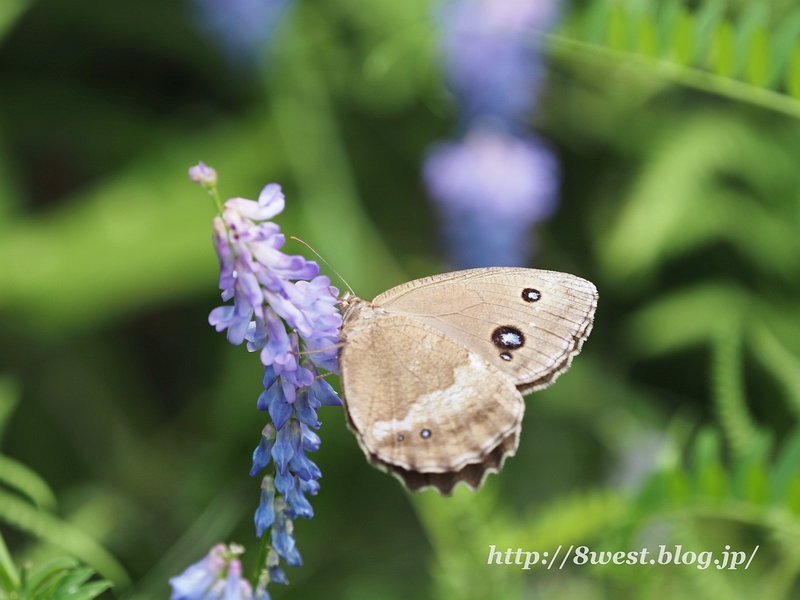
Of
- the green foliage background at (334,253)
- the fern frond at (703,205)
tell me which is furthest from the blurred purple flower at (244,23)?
the fern frond at (703,205)

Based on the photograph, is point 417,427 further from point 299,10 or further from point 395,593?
point 299,10

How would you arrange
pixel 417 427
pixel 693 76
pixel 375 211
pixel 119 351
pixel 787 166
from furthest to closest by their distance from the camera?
pixel 375 211 < pixel 119 351 < pixel 787 166 < pixel 693 76 < pixel 417 427

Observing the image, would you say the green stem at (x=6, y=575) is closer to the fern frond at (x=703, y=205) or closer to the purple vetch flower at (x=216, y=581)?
the purple vetch flower at (x=216, y=581)

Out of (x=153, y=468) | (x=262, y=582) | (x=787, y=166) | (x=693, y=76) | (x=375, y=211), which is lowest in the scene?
(x=153, y=468)

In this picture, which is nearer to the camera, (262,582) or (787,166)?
(262,582)

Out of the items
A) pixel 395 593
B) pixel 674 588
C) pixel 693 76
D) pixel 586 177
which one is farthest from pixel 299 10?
pixel 674 588

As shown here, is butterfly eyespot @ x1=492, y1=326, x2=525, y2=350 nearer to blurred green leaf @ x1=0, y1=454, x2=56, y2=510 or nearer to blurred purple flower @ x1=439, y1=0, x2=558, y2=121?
blurred green leaf @ x1=0, y1=454, x2=56, y2=510

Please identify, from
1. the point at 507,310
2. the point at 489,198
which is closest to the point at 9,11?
the point at 489,198
